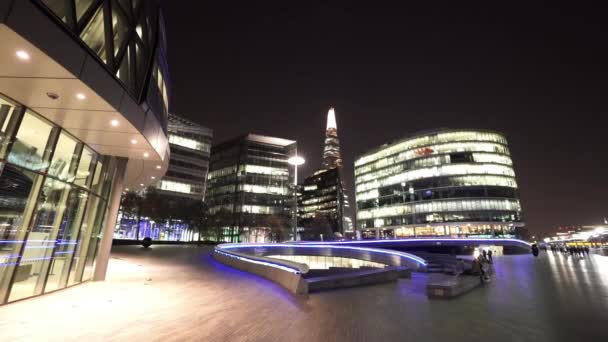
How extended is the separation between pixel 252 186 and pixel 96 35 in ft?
250

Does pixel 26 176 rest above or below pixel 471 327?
above

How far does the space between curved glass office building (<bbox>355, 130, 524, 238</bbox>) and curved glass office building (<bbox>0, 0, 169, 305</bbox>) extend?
273 ft

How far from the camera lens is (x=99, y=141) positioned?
1070cm

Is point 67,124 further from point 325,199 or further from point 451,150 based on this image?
point 325,199

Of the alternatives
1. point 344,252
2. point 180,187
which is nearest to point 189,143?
point 180,187

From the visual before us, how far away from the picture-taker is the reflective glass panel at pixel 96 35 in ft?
22.8

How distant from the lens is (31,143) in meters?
8.20

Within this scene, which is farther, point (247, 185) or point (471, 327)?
point (247, 185)

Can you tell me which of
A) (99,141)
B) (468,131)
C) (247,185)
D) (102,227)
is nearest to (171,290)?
(102,227)

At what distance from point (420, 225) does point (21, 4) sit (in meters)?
92.2

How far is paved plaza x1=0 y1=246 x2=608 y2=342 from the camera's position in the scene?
18.3ft

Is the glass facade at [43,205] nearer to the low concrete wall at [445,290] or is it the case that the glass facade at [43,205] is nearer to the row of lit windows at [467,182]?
the low concrete wall at [445,290]

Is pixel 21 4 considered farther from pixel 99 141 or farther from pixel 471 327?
pixel 471 327

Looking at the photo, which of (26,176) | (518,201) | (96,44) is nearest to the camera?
(96,44)
